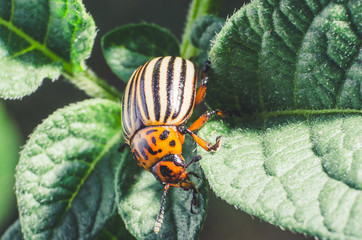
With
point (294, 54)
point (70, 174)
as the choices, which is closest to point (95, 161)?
point (70, 174)

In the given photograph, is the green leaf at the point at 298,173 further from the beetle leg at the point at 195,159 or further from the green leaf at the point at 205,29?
the green leaf at the point at 205,29

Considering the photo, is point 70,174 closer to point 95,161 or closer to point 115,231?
point 95,161

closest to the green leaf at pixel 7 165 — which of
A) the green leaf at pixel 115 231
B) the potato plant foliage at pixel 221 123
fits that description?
the potato plant foliage at pixel 221 123

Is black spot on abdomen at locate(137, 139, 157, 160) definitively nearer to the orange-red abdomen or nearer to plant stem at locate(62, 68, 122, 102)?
the orange-red abdomen

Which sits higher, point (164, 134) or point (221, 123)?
point (221, 123)

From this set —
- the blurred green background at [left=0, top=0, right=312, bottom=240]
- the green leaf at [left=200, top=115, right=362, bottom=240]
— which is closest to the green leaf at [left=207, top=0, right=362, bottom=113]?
the green leaf at [left=200, top=115, right=362, bottom=240]

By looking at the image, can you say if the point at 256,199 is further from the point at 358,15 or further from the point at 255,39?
the point at 358,15

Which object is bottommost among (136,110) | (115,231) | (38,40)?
(115,231)

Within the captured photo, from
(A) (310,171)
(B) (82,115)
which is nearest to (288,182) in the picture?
(A) (310,171)
